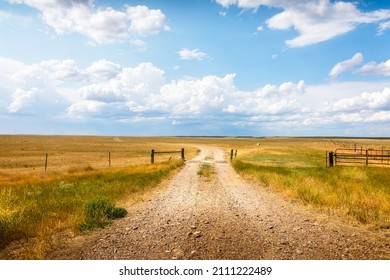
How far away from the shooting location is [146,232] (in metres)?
8.23

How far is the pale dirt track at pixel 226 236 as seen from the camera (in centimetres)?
665

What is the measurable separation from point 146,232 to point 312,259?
159 inches

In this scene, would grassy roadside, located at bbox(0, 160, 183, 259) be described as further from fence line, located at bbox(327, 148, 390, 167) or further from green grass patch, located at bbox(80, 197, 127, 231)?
fence line, located at bbox(327, 148, 390, 167)

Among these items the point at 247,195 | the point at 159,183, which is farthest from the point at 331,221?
the point at 159,183

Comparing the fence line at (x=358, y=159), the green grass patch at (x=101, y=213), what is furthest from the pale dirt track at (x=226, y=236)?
the fence line at (x=358, y=159)

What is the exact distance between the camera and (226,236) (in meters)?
7.76

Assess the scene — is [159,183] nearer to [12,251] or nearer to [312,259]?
[12,251]

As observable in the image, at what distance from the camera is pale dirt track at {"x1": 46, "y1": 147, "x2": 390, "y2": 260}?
21.8ft

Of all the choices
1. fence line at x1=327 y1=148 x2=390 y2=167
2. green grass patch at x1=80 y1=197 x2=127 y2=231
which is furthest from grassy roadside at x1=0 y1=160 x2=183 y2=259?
fence line at x1=327 y1=148 x2=390 y2=167

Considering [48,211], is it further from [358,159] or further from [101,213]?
[358,159]

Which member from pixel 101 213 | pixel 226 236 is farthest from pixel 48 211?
pixel 226 236

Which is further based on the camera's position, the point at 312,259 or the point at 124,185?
the point at 124,185

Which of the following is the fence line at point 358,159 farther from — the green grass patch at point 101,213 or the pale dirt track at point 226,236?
the green grass patch at point 101,213
